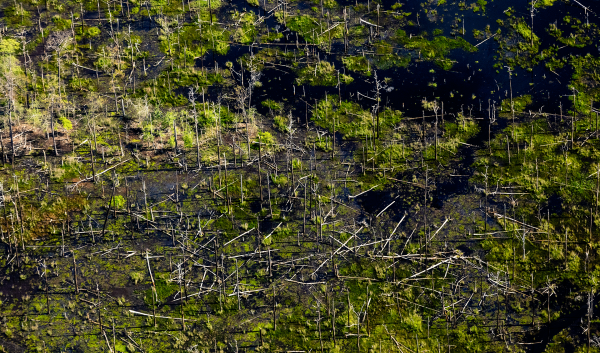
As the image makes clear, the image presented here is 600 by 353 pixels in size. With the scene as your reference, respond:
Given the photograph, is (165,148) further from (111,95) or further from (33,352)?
(33,352)

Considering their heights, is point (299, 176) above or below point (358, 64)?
below

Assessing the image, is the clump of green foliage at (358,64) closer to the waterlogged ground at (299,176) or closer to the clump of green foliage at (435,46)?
the waterlogged ground at (299,176)

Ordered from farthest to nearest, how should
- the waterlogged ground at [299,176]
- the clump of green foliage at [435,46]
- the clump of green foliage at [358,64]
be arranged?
the clump of green foliage at [435,46]
the clump of green foliage at [358,64]
the waterlogged ground at [299,176]

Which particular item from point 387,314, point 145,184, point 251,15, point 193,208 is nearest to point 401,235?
point 387,314

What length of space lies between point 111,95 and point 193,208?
1121cm

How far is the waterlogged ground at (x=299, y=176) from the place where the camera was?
3841 centimetres

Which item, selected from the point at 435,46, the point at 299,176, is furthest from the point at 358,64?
the point at 299,176

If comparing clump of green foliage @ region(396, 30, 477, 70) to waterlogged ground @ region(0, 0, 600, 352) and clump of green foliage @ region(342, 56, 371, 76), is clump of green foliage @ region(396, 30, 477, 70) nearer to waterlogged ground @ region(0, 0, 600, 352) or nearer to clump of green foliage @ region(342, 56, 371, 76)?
waterlogged ground @ region(0, 0, 600, 352)

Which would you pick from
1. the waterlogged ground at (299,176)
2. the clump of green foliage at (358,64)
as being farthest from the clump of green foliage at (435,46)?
the clump of green foliage at (358,64)

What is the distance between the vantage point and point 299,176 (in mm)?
45312

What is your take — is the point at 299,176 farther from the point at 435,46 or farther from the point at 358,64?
the point at 435,46

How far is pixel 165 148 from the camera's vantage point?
155 ft

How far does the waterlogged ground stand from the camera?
1512 inches

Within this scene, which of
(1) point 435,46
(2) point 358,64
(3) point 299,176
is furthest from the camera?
(1) point 435,46
